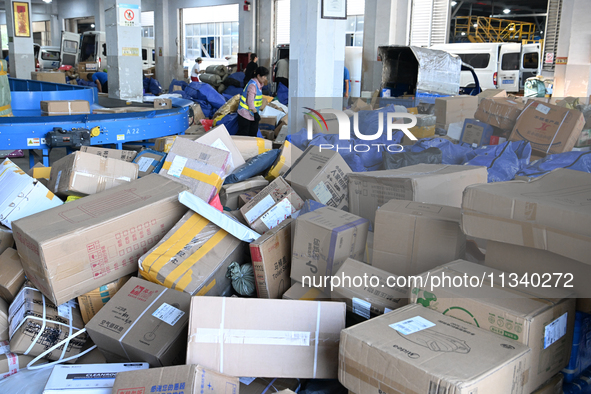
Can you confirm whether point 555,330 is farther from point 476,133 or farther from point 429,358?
point 476,133

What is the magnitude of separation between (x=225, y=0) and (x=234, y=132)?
1268cm

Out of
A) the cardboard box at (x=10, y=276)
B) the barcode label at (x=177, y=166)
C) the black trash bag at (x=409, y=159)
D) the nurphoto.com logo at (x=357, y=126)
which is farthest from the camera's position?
the nurphoto.com logo at (x=357, y=126)

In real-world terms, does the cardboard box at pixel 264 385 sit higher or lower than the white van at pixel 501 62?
lower

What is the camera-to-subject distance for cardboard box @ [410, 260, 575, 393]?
1.47 metres

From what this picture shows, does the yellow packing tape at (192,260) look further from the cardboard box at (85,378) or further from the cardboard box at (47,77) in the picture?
the cardboard box at (47,77)

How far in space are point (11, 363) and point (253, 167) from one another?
67.0 inches

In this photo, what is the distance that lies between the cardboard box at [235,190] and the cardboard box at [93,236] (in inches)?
18.4

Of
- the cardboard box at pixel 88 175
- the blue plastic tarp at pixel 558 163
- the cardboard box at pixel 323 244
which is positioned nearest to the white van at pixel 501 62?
the blue plastic tarp at pixel 558 163

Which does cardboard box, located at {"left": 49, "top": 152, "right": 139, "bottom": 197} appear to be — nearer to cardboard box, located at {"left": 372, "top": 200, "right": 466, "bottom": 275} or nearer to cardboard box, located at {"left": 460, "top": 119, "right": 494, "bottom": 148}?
cardboard box, located at {"left": 372, "top": 200, "right": 466, "bottom": 275}

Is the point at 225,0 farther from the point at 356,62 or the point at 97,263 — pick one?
the point at 97,263

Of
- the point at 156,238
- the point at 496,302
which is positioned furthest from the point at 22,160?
the point at 496,302

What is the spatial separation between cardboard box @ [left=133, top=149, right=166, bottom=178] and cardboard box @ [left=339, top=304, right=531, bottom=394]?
2.05 meters

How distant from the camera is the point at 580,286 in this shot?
62.6 inches

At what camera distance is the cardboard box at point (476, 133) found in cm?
429
